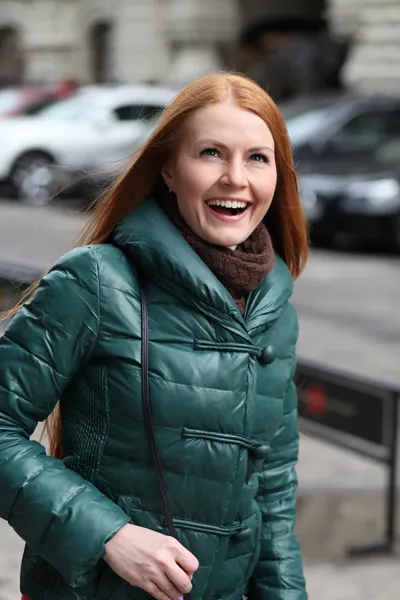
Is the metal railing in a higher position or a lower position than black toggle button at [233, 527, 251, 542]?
lower

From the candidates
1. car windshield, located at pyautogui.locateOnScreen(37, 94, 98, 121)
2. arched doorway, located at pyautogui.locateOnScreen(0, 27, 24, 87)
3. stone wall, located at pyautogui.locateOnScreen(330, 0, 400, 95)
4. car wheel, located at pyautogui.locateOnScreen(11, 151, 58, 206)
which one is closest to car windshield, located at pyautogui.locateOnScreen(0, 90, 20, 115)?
car windshield, located at pyautogui.locateOnScreen(37, 94, 98, 121)

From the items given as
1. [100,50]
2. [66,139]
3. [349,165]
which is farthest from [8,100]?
[100,50]

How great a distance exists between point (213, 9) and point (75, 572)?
28154 millimetres

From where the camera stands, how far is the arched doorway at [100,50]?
34594 millimetres

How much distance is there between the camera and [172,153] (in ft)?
7.41

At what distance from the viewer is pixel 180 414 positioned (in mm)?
2121

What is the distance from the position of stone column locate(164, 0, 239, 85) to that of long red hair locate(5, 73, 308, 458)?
2666 cm

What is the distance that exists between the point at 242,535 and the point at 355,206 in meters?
11.7

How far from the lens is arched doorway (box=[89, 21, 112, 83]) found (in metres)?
34.6

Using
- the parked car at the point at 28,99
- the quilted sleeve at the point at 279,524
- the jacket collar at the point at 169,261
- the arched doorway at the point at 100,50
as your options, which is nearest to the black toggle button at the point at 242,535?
the quilted sleeve at the point at 279,524

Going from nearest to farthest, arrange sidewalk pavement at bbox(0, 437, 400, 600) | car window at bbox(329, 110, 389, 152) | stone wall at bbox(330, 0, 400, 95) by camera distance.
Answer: sidewalk pavement at bbox(0, 437, 400, 600), car window at bbox(329, 110, 389, 152), stone wall at bbox(330, 0, 400, 95)

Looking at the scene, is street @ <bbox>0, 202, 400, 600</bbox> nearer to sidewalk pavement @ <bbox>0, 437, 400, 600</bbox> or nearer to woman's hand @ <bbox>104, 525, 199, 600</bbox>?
sidewalk pavement @ <bbox>0, 437, 400, 600</bbox>

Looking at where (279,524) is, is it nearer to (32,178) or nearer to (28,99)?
(32,178)

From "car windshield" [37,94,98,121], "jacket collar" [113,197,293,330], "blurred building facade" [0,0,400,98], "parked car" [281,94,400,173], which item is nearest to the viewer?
"jacket collar" [113,197,293,330]
